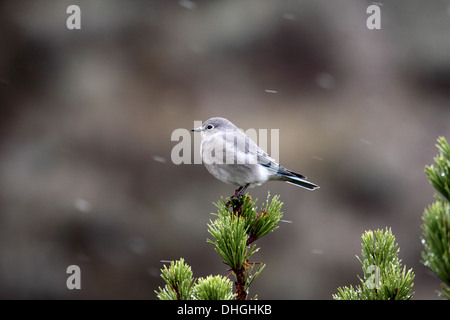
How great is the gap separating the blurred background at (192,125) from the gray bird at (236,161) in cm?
303

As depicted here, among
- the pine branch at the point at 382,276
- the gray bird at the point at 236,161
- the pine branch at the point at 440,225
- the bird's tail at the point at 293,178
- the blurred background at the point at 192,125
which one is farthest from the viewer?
the blurred background at the point at 192,125

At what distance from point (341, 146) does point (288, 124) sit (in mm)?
955

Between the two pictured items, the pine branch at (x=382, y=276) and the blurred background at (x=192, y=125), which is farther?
the blurred background at (x=192, y=125)

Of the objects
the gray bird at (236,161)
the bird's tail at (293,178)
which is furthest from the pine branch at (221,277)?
the bird's tail at (293,178)

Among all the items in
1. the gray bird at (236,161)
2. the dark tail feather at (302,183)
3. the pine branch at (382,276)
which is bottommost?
the pine branch at (382,276)

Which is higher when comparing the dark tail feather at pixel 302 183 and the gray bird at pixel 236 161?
the gray bird at pixel 236 161

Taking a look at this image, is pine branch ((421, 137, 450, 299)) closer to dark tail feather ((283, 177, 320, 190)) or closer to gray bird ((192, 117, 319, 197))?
gray bird ((192, 117, 319, 197))

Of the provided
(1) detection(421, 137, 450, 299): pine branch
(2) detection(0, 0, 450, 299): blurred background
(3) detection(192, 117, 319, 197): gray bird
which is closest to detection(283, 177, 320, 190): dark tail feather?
(3) detection(192, 117, 319, 197): gray bird

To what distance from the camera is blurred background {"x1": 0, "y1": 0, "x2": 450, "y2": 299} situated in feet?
22.3

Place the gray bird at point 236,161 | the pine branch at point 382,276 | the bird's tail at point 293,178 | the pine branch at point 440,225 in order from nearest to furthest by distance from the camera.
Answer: the pine branch at point 440,225, the pine branch at point 382,276, the gray bird at point 236,161, the bird's tail at point 293,178

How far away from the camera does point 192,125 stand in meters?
6.98

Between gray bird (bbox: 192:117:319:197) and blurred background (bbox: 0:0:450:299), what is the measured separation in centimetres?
303

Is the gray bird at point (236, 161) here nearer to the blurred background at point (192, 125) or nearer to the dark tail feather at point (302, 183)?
the dark tail feather at point (302, 183)

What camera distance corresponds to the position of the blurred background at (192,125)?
22.3ft
